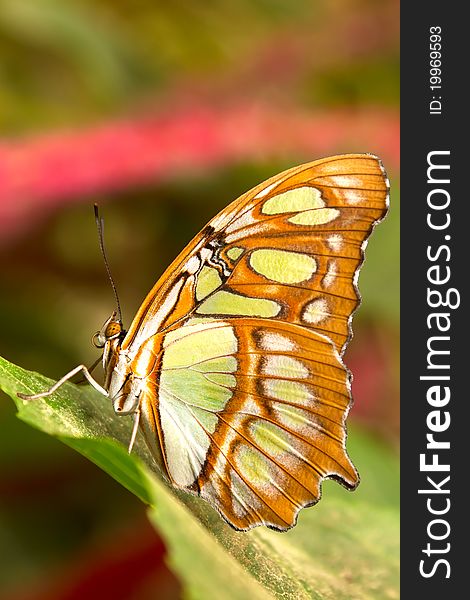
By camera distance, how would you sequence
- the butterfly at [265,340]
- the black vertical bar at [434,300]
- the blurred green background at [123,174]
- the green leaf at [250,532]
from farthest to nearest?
the blurred green background at [123,174] < the black vertical bar at [434,300] < the butterfly at [265,340] < the green leaf at [250,532]

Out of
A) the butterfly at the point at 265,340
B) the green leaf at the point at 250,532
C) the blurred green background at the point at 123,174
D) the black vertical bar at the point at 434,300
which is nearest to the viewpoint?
the green leaf at the point at 250,532

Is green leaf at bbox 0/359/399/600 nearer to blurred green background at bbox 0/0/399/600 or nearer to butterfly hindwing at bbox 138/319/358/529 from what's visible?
butterfly hindwing at bbox 138/319/358/529

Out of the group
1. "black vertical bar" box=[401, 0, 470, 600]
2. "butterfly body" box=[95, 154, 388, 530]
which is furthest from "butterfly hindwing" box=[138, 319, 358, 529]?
"black vertical bar" box=[401, 0, 470, 600]

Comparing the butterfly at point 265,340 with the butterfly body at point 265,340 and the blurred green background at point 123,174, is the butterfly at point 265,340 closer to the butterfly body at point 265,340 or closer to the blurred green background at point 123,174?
the butterfly body at point 265,340

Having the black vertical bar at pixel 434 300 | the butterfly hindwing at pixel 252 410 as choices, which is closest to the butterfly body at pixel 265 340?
the butterfly hindwing at pixel 252 410

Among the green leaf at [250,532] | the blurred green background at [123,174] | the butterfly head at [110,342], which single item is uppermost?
the blurred green background at [123,174]

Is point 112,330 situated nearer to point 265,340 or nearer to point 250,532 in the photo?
point 265,340

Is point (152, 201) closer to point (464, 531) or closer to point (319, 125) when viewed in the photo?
point (319, 125)

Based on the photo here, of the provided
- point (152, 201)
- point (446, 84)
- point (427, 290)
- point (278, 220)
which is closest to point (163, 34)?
point (152, 201)
